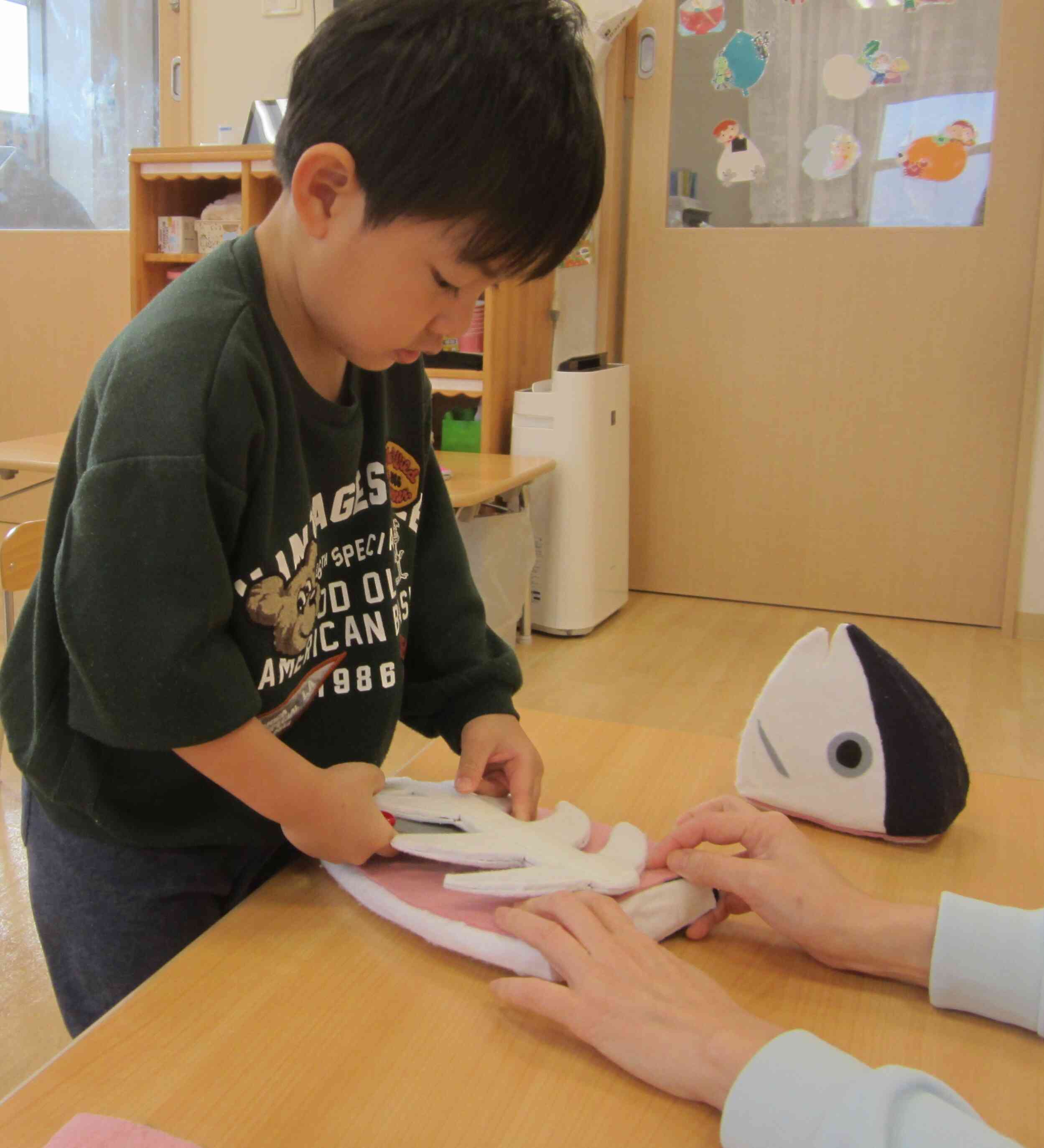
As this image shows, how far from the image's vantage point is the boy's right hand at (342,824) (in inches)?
26.1

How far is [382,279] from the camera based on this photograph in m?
0.66

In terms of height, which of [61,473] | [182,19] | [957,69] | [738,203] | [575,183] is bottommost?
[61,473]

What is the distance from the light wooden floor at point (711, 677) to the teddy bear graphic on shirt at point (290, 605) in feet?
3.70

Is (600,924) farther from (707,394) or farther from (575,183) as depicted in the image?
(707,394)

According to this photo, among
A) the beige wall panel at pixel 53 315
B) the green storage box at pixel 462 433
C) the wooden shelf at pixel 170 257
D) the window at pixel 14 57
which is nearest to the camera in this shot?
the wooden shelf at pixel 170 257

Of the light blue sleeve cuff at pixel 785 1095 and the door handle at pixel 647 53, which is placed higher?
the door handle at pixel 647 53

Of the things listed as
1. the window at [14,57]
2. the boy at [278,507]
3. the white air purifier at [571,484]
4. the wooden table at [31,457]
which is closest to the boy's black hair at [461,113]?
the boy at [278,507]

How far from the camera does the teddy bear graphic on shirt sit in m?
0.69

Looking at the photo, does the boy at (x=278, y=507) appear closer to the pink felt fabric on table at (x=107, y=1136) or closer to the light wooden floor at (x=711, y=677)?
the pink felt fabric on table at (x=107, y=1136)

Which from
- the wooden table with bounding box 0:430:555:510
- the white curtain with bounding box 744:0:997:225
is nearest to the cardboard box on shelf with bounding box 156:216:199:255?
the wooden table with bounding box 0:430:555:510

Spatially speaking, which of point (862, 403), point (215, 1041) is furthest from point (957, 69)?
point (215, 1041)

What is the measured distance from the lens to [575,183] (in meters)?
0.66

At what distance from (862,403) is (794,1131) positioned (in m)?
2.95

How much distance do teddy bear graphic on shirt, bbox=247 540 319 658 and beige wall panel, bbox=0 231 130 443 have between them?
329 centimetres
